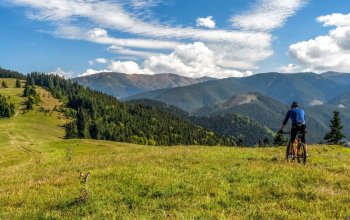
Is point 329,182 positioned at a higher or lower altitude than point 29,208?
higher

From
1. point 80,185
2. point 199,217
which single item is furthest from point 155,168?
point 199,217

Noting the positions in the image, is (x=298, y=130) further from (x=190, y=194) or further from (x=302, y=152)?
(x=190, y=194)

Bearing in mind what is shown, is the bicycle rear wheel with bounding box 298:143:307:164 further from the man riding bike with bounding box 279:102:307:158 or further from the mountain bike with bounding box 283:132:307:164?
the man riding bike with bounding box 279:102:307:158

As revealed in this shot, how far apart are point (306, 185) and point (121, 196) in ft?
23.9

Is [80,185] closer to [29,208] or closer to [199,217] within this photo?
[29,208]

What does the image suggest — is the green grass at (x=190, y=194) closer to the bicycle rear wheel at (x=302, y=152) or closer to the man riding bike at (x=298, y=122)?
the bicycle rear wheel at (x=302, y=152)

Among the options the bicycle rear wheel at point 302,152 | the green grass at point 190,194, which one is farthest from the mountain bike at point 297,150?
the green grass at point 190,194

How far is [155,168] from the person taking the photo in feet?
66.9

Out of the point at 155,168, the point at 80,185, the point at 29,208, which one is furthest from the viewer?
the point at 155,168

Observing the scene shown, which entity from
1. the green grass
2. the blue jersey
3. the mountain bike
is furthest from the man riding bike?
the green grass

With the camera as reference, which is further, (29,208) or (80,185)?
(80,185)

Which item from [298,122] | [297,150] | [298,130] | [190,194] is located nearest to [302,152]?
[297,150]

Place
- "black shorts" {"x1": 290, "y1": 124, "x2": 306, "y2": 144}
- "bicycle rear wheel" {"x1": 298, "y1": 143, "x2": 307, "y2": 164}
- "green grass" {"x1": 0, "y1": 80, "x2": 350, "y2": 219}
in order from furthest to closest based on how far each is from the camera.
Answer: "black shorts" {"x1": 290, "y1": 124, "x2": 306, "y2": 144} → "bicycle rear wheel" {"x1": 298, "y1": 143, "x2": 307, "y2": 164} → "green grass" {"x1": 0, "y1": 80, "x2": 350, "y2": 219}

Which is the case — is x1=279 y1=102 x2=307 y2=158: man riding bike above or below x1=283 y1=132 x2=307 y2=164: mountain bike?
above
